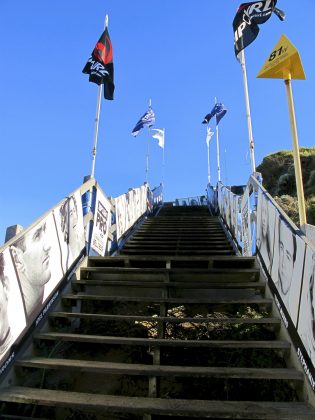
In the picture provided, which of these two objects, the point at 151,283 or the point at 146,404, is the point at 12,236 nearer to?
the point at 151,283

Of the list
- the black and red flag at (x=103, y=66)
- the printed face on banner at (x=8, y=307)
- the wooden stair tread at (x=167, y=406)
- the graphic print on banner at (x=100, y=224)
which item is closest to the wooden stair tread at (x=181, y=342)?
the printed face on banner at (x=8, y=307)

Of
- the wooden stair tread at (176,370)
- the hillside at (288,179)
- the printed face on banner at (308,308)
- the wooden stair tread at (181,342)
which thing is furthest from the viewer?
the hillside at (288,179)

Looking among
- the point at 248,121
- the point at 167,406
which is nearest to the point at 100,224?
the point at 248,121

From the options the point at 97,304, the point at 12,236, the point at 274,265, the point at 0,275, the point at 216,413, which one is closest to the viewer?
the point at 216,413

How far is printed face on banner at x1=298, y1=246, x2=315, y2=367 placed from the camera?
137 inches

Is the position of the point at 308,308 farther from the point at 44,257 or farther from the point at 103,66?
the point at 103,66

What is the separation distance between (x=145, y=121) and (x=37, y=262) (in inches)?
573

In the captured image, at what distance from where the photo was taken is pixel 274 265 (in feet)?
16.5

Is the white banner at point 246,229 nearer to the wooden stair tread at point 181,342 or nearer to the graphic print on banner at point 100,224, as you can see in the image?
the graphic print on banner at point 100,224

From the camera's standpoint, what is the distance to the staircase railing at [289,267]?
357cm

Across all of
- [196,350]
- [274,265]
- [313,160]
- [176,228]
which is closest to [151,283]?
[196,350]

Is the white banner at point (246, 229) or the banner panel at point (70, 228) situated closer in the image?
the banner panel at point (70, 228)

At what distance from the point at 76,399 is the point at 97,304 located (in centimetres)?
239

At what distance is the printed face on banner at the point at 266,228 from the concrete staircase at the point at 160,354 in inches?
12.3
